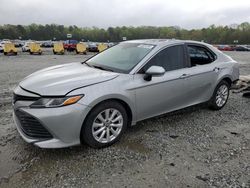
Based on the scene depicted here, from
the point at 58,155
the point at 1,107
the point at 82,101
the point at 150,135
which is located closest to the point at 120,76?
the point at 82,101

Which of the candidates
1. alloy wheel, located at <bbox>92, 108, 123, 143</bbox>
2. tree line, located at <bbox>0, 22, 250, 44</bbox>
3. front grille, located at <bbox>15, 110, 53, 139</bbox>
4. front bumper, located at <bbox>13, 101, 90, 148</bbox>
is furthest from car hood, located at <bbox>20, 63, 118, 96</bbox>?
tree line, located at <bbox>0, 22, 250, 44</bbox>

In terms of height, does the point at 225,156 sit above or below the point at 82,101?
below

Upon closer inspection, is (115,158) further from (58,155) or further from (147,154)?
(58,155)

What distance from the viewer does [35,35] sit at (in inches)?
3656

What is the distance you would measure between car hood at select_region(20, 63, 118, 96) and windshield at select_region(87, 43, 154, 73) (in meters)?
0.28

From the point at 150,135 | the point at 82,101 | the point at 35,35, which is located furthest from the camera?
the point at 35,35

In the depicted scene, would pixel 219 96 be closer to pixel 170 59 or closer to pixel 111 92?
pixel 170 59

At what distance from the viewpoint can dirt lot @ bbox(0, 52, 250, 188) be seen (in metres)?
2.82

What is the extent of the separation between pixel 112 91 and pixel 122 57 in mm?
1067

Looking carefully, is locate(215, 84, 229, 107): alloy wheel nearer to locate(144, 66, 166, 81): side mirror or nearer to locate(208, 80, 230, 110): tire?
locate(208, 80, 230, 110): tire

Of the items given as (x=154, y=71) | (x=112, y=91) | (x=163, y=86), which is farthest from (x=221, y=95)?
(x=112, y=91)

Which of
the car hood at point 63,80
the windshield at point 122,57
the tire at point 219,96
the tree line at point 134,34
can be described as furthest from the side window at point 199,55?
the tree line at point 134,34

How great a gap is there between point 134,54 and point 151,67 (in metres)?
0.59

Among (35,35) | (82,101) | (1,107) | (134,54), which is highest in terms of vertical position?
(35,35)
